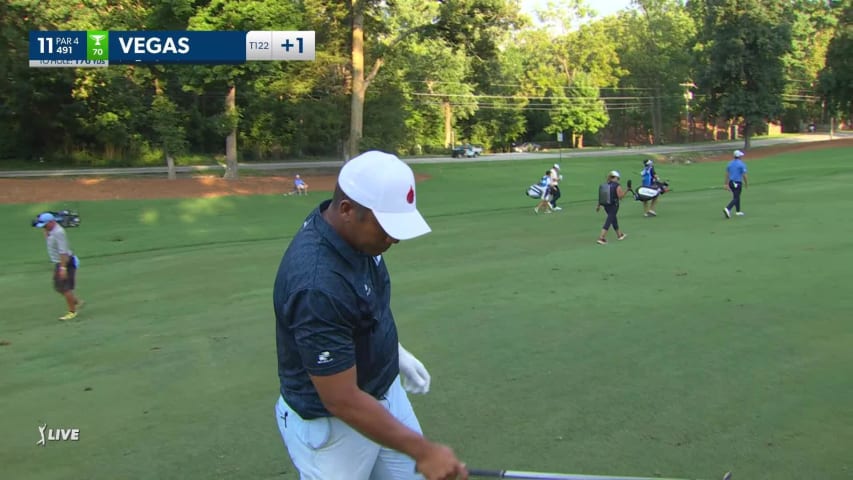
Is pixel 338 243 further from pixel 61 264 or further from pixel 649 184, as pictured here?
pixel 649 184

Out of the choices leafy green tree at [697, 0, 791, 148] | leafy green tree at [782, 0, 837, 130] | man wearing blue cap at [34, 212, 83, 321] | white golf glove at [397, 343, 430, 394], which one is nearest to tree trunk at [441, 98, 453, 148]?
leafy green tree at [697, 0, 791, 148]

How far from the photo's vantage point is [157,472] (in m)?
4.79

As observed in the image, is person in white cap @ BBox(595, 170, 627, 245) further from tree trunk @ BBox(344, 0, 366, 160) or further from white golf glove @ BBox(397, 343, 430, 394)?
tree trunk @ BBox(344, 0, 366, 160)

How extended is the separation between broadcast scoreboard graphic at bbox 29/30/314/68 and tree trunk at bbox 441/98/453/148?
140 feet

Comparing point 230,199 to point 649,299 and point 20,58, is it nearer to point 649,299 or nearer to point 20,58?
point 20,58

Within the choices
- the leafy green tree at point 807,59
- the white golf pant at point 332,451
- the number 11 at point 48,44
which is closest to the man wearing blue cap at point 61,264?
the white golf pant at point 332,451

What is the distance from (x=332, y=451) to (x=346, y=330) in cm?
58

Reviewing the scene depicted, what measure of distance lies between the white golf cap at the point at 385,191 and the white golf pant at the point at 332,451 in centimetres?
81

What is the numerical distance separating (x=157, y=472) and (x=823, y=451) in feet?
14.4

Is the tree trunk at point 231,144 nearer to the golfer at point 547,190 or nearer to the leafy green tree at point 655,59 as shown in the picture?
the golfer at point 547,190

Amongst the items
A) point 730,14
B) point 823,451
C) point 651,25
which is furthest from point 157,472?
point 651,25

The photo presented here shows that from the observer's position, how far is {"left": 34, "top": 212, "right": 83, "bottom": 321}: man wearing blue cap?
1037cm

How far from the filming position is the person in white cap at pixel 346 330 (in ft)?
8.38

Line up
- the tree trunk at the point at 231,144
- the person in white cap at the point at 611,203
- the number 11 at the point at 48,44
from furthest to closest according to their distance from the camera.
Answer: the tree trunk at the point at 231,144 → the number 11 at the point at 48,44 → the person in white cap at the point at 611,203
